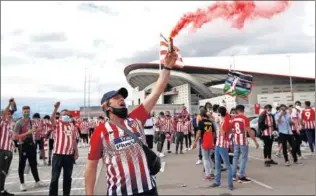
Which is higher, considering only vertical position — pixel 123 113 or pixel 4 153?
pixel 123 113

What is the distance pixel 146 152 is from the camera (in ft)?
9.58

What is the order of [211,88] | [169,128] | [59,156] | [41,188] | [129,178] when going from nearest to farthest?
[129,178] < [59,156] < [41,188] < [169,128] < [211,88]

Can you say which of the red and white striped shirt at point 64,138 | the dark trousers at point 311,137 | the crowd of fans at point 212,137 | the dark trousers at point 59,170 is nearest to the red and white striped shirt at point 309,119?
the crowd of fans at point 212,137

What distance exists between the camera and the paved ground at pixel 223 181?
6984 mm

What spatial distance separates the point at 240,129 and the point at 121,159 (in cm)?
567

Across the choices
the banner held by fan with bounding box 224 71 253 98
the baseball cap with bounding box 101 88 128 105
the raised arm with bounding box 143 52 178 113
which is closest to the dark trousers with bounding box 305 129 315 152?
the banner held by fan with bounding box 224 71 253 98

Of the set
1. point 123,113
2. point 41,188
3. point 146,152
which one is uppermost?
point 123,113

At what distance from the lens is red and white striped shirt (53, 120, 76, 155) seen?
6.35m

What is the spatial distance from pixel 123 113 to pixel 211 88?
236ft

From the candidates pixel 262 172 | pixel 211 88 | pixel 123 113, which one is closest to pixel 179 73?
pixel 211 88

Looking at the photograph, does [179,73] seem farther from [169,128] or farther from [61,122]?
[61,122]

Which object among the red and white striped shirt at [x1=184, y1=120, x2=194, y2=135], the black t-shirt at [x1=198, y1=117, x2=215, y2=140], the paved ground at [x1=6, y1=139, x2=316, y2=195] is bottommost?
the paved ground at [x1=6, y1=139, x2=316, y2=195]

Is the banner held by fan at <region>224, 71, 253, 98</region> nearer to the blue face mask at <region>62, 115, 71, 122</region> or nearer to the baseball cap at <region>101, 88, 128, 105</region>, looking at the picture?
the blue face mask at <region>62, 115, 71, 122</region>

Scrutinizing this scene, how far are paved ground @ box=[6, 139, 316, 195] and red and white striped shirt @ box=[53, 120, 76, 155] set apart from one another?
1.15 m
